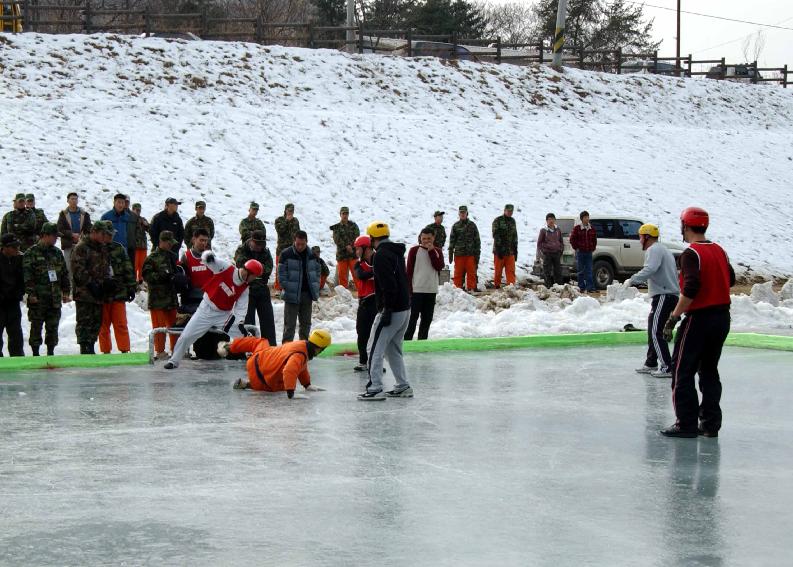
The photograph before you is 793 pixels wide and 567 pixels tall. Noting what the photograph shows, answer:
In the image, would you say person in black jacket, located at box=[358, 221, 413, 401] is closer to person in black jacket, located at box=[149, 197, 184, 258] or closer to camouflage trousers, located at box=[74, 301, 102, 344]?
camouflage trousers, located at box=[74, 301, 102, 344]

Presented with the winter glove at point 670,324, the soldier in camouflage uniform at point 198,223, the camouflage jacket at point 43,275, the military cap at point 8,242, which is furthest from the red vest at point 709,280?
the soldier in camouflage uniform at point 198,223

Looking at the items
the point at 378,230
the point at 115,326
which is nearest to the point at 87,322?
the point at 115,326

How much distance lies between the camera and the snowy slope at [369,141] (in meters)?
27.7

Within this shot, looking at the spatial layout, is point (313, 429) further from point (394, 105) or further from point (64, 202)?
point (394, 105)

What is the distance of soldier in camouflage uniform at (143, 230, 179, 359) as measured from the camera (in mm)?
13750

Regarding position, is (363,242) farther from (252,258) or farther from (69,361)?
(69,361)

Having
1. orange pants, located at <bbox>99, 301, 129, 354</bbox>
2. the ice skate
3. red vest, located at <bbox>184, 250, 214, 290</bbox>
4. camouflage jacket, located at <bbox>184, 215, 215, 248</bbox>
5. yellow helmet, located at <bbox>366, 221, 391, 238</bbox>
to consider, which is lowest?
the ice skate

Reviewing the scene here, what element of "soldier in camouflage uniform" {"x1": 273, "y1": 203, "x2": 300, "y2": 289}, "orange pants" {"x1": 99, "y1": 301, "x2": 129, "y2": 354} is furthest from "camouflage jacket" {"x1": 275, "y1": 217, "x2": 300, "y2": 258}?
"orange pants" {"x1": 99, "y1": 301, "x2": 129, "y2": 354}

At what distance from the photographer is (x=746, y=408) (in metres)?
10.7

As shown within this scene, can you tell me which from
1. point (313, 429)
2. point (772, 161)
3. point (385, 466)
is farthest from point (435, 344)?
point (772, 161)

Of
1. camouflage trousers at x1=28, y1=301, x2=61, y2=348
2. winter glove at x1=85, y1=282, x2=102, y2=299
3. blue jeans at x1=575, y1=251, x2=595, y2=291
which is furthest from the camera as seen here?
blue jeans at x1=575, y1=251, x2=595, y2=291

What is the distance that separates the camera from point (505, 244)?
23125 millimetres

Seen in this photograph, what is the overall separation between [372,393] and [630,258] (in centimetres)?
1509

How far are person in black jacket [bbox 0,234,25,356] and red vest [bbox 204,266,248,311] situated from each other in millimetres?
2421
